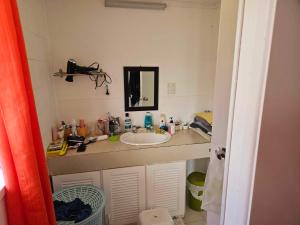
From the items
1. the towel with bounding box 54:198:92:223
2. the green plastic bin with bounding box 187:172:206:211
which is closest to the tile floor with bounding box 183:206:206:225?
the green plastic bin with bounding box 187:172:206:211

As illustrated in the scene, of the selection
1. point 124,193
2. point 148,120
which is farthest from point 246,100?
point 148,120

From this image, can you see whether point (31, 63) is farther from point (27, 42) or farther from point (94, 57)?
point (94, 57)

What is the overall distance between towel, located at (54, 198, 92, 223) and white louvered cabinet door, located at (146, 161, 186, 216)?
2.11 ft

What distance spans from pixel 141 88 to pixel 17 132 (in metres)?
1.48

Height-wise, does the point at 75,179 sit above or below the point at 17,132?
below

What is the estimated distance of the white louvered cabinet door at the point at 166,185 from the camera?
1837 mm

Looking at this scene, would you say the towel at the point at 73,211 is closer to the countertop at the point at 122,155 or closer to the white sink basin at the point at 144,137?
the countertop at the point at 122,155

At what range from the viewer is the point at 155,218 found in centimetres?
163

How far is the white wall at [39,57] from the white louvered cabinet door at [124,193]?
24.7 inches

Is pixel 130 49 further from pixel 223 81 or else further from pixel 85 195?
pixel 85 195

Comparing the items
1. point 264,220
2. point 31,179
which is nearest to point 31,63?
point 31,179

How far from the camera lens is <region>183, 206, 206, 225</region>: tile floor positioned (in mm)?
2008

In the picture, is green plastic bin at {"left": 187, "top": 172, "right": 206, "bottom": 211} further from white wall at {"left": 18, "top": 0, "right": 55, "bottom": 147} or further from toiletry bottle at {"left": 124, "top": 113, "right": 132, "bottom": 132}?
white wall at {"left": 18, "top": 0, "right": 55, "bottom": 147}

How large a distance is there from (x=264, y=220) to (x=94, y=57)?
71.6 inches
